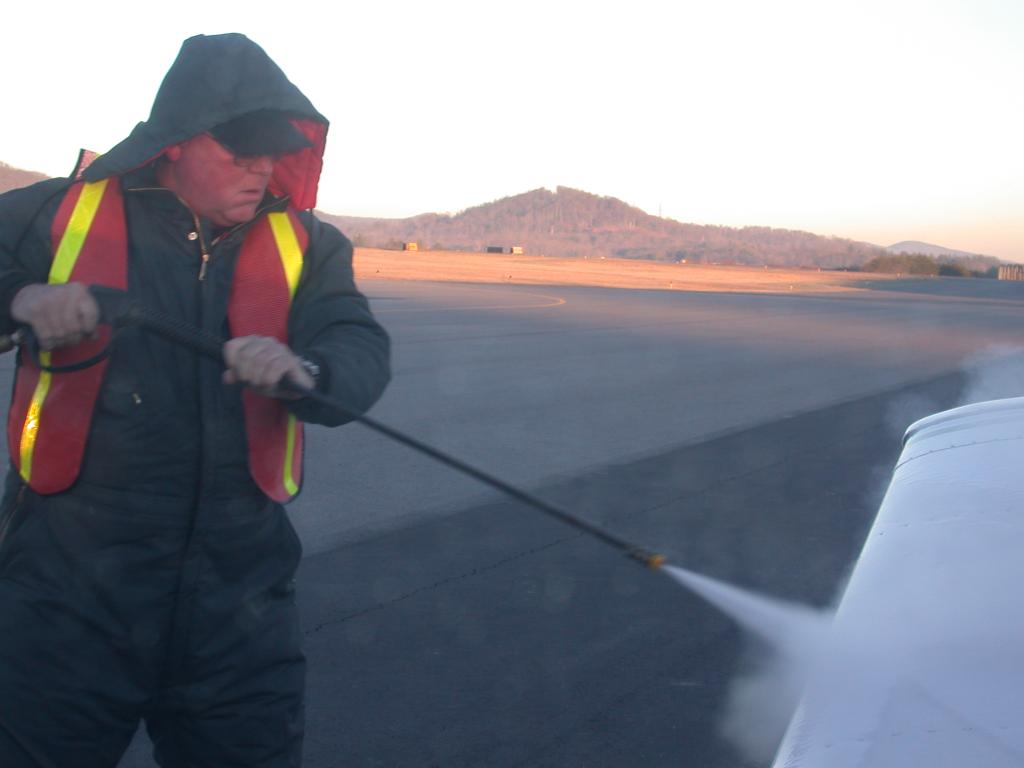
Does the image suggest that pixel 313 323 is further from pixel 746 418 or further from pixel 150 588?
pixel 746 418

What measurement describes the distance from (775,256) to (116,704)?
538ft

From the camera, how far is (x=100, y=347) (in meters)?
Result: 2.06

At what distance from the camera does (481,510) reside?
6.95 m

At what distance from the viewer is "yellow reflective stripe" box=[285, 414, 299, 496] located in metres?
2.26

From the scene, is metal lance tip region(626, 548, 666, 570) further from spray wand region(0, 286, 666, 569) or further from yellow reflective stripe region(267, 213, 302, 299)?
yellow reflective stripe region(267, 213, 302, 299)

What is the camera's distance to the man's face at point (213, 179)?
2.21 m

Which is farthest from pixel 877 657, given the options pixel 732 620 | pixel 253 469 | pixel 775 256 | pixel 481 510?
pixel 775 256

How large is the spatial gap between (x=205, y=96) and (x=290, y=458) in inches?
28.7

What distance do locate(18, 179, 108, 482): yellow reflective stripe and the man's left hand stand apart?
338 millimetres

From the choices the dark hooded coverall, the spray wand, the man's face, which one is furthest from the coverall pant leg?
the man's face

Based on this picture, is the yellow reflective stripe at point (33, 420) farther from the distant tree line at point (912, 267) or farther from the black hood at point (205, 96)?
the distant tree line at point (912, 267)

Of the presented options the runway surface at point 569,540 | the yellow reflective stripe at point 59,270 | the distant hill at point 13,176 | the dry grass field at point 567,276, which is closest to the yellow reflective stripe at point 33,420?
the yellow reflective stripe at point 59,270

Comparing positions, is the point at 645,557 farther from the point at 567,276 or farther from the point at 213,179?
the point at 567,276

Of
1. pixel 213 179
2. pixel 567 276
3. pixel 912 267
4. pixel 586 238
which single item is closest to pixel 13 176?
pixel 567 276
